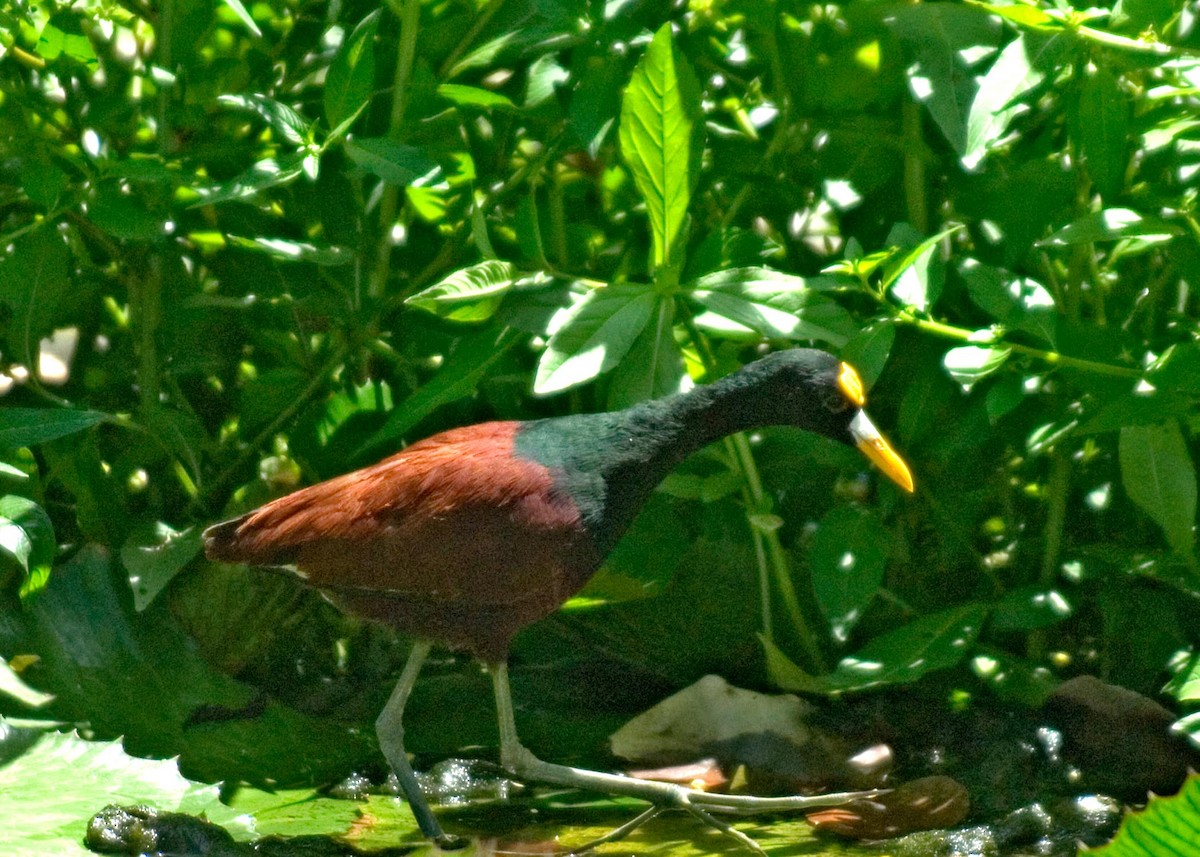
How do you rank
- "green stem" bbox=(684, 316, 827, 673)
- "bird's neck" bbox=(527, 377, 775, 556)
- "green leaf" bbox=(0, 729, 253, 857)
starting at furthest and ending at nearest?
1. "green stem" bbox=(684, 316, 827, 673)
2. "bird's neck" bbox=(527, 377, 775, 556)
3. "green leaf" bbox=(0, 729, 253, 857)

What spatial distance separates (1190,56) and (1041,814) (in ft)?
4.33

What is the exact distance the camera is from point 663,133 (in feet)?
8.71

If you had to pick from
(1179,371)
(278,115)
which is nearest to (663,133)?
(278,115)

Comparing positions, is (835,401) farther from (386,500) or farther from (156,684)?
→ (156,684)

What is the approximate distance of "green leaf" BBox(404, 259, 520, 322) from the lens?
2.68 metres

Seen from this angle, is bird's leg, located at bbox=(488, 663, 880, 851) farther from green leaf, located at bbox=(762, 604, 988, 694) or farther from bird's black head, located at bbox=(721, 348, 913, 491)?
bird's black head, located at bbox=(721, 348, 913, 491)

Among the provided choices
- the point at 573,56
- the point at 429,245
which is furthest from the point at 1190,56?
the point at 429,245

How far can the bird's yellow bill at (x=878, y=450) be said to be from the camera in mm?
2758

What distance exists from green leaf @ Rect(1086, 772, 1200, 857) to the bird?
1661mm

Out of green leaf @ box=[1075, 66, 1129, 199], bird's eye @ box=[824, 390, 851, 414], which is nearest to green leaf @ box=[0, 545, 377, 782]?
bird's eye @ box=[824, 390, 851, 414]

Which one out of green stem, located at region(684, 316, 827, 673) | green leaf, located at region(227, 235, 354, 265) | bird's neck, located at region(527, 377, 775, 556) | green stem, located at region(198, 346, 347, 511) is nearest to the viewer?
bird's neck, located at region(527, 377, 775, 556)

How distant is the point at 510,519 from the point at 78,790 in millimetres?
879

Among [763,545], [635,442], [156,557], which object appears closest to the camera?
[635,442]

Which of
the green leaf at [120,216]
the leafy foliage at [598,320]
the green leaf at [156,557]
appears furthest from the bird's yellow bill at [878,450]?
the green leaf at [120,216]
